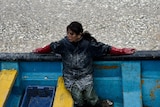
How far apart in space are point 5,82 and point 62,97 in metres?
0.64

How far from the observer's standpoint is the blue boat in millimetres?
3824

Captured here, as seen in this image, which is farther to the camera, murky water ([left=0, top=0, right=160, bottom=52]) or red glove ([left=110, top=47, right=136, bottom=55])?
murky water ([left=0, top=0, right=160, bottom=52])

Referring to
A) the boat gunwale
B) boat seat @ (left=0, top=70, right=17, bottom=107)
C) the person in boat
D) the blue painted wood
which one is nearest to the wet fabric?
the person in boat

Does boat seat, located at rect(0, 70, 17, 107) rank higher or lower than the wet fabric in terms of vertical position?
lower

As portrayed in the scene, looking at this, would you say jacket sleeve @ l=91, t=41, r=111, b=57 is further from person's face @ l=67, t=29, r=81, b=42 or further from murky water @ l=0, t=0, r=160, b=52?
murky water @ l=0, t=0, r=160, b=52

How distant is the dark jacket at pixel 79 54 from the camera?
3.71 meters

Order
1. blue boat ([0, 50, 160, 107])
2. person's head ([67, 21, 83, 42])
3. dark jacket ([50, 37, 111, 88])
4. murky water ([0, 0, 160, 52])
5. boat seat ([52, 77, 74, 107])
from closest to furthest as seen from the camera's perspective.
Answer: person's head ([67, 21, 83, 42])
boat seat ([52, 77, 74, 107])
dark jacket ([50, 37, 111, 88])
blue boat ([0, 50, 160, 107])
murky water ([0, 0, 160, 52])

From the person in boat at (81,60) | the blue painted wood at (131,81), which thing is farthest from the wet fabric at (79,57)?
the blue painted wood at (131,81)

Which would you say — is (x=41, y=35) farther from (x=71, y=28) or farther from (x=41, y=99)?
(x=71, y=28)

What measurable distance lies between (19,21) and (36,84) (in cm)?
337

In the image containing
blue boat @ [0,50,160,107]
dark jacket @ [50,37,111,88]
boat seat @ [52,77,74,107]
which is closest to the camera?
boat seat @ [52,77,74,107]

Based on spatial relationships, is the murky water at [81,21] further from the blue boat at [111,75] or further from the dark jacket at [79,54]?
the dark jacket at [79,54]

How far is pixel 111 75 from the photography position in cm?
398

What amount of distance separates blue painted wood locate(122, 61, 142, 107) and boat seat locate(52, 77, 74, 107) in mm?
593
